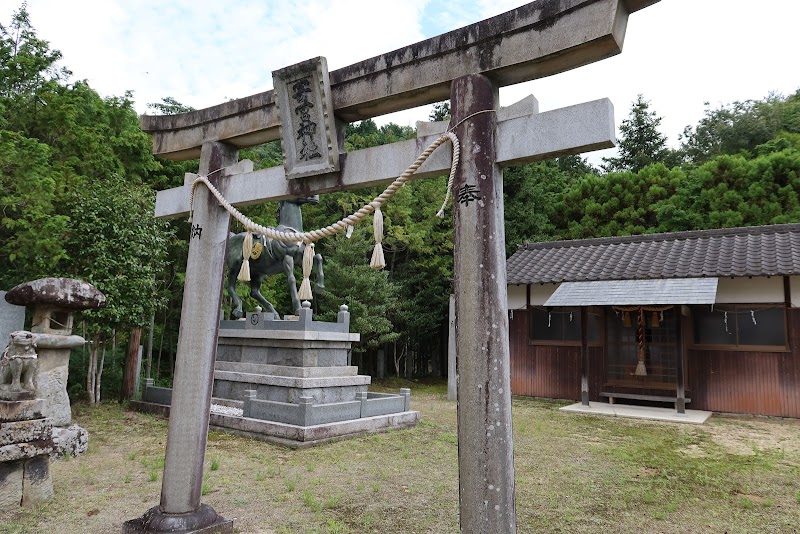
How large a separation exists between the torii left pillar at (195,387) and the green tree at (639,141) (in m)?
26.7

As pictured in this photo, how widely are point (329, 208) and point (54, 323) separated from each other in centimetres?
1220

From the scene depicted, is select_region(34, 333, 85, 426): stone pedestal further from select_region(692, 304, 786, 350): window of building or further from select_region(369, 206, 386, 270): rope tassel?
select_region(692, 304, 786, 350): window of building

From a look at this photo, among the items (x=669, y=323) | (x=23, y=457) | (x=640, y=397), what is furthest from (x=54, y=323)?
(x=669, y=323)

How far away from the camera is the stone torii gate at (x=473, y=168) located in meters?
2.88

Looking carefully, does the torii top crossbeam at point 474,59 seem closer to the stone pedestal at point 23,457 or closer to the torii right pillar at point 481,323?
the torii right pillar at point 481,323

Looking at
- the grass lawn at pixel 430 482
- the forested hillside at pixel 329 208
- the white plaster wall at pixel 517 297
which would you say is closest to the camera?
the grass lawn at pixel 430 482

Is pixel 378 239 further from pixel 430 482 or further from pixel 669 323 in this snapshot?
pixel 669 323

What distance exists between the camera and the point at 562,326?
13.4m

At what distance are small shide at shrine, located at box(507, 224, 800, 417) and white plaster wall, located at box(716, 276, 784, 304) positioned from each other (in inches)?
0.7

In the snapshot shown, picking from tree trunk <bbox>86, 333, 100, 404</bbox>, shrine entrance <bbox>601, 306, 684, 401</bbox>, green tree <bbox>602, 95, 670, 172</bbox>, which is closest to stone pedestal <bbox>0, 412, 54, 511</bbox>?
tree trunk <bbox>86, 333, 100, 404</bbox>

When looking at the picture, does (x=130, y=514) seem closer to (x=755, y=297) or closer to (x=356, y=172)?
(x=356, y=172)

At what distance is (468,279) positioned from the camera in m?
3.07

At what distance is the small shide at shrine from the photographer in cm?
1082

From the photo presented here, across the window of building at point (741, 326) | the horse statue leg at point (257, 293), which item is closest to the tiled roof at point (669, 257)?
the window of building at point (741, 326)
